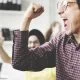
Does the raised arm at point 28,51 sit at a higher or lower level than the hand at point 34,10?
lower

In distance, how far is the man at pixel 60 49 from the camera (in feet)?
3.85

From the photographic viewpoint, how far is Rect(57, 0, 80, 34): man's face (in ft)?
3.83

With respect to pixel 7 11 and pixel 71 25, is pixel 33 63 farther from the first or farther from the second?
pixel 7 11

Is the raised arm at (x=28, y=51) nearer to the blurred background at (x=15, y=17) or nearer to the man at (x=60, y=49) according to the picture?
the man at (x=60, y=49)

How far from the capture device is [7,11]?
151 inches

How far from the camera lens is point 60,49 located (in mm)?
1239

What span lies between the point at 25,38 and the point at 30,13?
4.2 inches

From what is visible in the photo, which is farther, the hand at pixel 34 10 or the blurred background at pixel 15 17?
the blurred background at pixel 15 17

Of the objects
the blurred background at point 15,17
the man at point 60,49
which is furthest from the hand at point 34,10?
the blurred background at point 15,17

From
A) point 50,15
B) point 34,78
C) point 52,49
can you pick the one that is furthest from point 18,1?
point 52,49

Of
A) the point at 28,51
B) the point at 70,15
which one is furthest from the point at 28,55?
the point at 70,15

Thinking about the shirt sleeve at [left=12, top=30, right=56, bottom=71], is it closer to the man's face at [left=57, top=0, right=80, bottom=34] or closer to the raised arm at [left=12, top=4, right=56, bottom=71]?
the raised arm at [left=12, top=4, right=56, bottom=71]

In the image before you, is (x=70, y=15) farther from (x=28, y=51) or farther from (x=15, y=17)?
(x=15, y=17)

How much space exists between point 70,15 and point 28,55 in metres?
0.25
